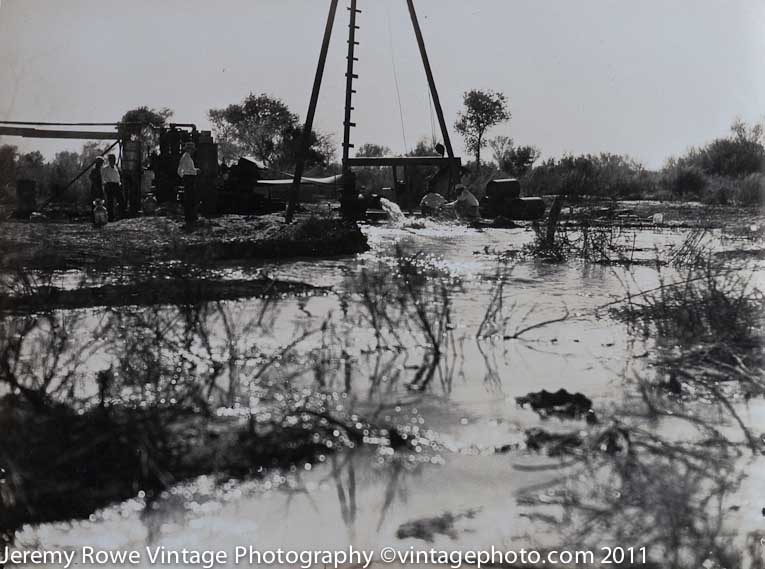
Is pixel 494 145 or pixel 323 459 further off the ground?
pixel 494 145

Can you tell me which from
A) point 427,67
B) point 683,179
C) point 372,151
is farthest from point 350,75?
point 683,179

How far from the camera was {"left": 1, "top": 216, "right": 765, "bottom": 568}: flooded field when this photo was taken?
6.69 ft

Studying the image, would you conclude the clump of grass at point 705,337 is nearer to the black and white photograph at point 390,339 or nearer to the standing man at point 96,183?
the black and white photograph at point 390,339

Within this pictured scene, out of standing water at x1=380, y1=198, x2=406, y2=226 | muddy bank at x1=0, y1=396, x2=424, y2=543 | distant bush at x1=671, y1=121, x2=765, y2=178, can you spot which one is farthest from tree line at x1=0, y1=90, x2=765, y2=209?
standing water at x1=380, y1=198, x2=406, y2=226

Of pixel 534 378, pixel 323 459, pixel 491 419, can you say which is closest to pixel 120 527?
pixel 323 459

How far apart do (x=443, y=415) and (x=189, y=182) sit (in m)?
3.42

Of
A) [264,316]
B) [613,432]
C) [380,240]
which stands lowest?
[613,432]

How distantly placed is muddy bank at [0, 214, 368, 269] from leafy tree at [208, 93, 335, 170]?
20.9 inches

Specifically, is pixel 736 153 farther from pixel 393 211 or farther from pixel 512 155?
pixel 393 211

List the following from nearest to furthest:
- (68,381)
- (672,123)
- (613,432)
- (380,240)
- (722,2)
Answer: (613,432)
(68,381)
(722,2)
(672,123)
(380,240)

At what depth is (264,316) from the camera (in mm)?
3346

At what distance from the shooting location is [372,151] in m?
4.43

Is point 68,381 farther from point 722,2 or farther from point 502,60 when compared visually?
point 722,2

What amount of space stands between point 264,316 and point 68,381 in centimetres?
97
